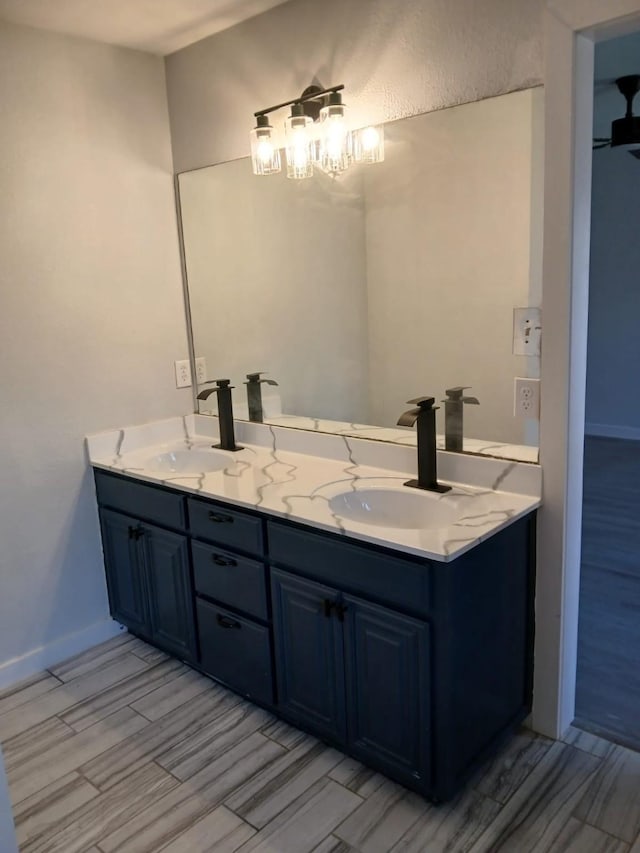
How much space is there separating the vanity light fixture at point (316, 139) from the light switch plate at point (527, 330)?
2.40ft

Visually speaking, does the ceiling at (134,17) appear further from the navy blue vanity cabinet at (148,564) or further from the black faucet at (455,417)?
the navy blue vanity cabinet at (148,564)

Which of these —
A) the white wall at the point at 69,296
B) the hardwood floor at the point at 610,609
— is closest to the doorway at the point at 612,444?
the hardwood floor at the point at 610,609

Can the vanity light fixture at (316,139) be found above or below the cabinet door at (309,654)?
above

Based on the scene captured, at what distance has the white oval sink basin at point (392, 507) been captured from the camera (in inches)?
80.0

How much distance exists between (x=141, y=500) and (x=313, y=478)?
0.69 metres

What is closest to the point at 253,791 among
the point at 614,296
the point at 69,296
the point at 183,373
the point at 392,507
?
the point at 392,507

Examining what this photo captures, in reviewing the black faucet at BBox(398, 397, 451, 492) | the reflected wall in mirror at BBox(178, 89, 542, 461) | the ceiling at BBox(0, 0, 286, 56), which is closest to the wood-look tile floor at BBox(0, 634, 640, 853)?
the black faucet at BBox(398, 397, 451, 492)

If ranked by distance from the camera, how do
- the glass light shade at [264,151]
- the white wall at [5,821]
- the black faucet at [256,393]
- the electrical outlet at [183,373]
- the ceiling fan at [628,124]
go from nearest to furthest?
the white wall at [5,821], the glass light shade at [264,151], the black faucet at [256,393], the electrical outlet at [183,373], the ceiling fan at [628,124]

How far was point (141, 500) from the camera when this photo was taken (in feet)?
8.26

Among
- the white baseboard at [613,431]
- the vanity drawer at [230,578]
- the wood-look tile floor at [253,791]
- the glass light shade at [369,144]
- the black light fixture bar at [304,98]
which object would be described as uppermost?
the black light fixture bar at [304,98]

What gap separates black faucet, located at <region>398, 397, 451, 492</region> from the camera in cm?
206

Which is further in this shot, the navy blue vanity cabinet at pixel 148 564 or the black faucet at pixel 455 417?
the navy blue vanity cabinet at pixel 148 564

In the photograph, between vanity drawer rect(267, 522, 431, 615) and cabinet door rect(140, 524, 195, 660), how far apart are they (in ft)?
1.68

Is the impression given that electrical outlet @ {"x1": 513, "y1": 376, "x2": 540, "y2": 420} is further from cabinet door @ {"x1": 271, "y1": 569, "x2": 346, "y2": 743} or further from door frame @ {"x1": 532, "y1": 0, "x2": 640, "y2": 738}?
cabinet door @ {"x1": 271, "y1": 569, "x2": 346, "y2": 743}
